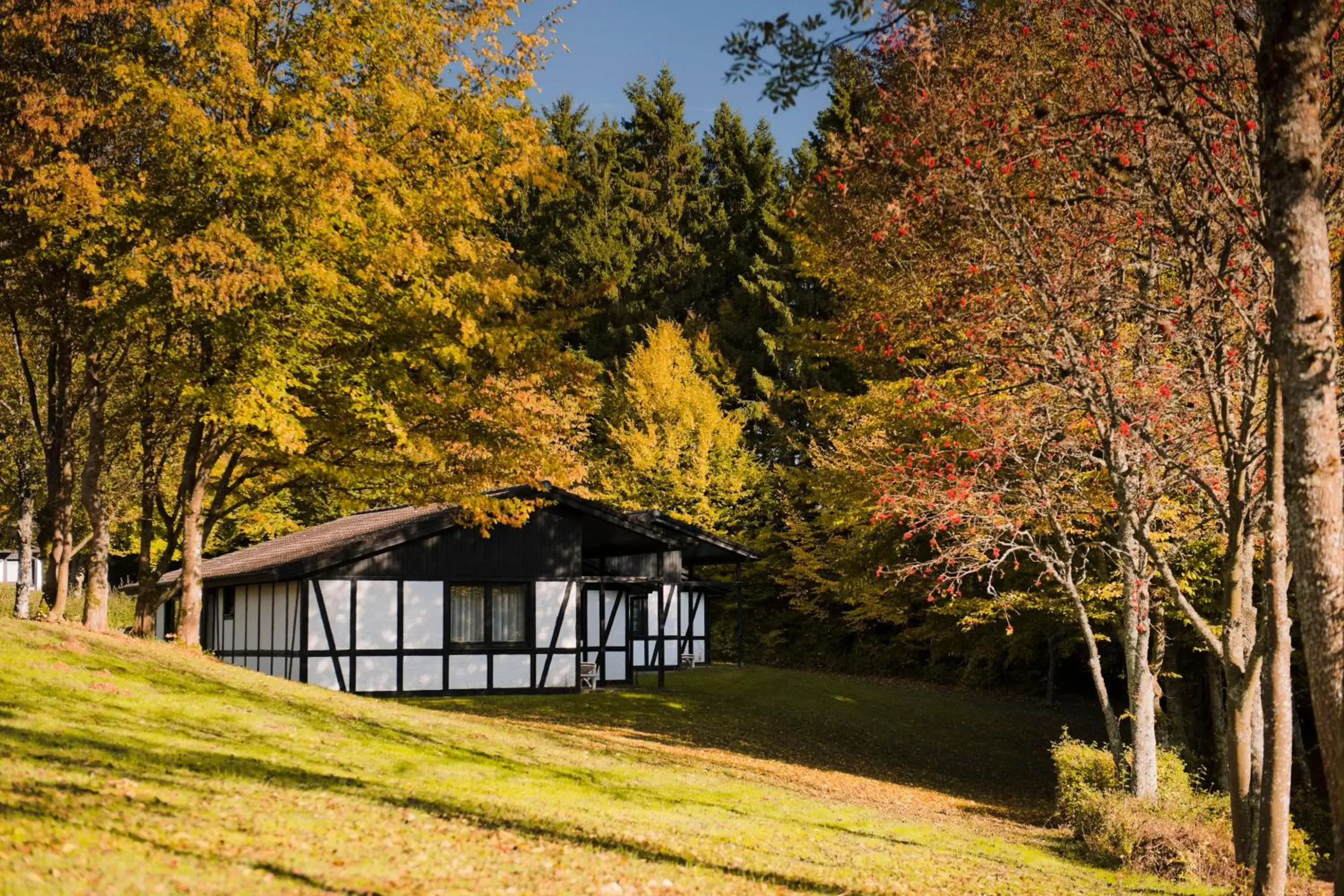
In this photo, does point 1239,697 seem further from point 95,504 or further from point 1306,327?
point 95,504

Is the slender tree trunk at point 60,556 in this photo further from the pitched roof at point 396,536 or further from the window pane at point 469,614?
the window pane at point 469,614

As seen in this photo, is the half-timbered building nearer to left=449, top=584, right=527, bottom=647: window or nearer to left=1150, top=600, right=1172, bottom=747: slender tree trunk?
left=449, top=584, right=527, bottom=647: window

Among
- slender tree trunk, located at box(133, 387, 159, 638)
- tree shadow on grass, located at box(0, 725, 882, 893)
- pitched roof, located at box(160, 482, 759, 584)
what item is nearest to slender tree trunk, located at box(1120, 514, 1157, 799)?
tree shadow on grass, located at box(0, 725, 882, 893)

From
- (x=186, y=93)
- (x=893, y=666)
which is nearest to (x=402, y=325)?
(x=186, y=93)

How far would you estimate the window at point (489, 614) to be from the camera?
2455cm

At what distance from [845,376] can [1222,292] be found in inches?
1418

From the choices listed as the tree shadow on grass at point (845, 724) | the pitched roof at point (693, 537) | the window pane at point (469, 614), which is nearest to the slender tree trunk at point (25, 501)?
the window pane at point (469, 614)

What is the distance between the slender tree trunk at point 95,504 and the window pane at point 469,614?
832 centimetres

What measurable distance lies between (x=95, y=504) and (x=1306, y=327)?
16.1m

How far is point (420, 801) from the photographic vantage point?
9.45m

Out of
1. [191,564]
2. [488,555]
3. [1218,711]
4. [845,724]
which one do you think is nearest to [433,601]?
[488,555]

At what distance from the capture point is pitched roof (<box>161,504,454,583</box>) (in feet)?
75.9

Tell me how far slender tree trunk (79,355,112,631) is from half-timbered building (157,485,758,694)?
5.46m

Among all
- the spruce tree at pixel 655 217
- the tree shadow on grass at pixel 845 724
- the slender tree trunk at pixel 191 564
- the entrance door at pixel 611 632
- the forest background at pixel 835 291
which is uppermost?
the spruce tree at pixel 655 217
